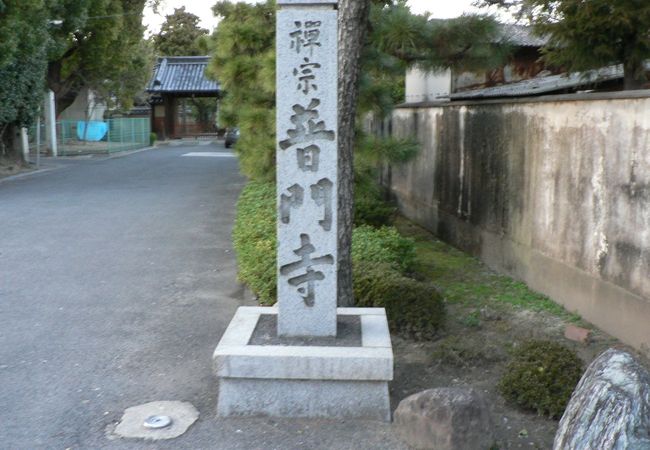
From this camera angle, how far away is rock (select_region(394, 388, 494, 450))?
4.32 metres

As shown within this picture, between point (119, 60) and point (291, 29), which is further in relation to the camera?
point (119, 60)

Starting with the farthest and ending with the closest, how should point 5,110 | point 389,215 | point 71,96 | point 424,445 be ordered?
1. point 71,96
2. point 5,110
3. point 389,215
4. point 424,445

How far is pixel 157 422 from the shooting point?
4.82m

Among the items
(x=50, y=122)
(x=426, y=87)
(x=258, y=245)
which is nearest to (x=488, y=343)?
(x=258, y=245)

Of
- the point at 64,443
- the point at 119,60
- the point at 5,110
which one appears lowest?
the point at 64,443

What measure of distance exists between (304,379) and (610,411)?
6.47 feet

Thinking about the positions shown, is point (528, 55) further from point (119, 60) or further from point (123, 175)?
point (119, 60)

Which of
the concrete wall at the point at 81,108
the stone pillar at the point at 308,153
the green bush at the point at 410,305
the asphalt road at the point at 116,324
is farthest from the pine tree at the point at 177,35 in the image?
the stone pillar at the point at 308,153

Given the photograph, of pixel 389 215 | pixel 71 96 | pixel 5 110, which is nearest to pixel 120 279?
pixel 389 215

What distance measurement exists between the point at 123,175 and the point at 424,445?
20151 mm

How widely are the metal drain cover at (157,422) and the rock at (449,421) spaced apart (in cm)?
154

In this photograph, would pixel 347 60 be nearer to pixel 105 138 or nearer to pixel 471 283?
pixel 471 283

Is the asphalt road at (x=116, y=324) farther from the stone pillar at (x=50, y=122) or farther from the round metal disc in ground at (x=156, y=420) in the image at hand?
the stone pillar at (x=50, y=122)

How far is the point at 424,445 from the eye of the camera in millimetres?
4430
